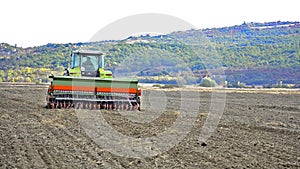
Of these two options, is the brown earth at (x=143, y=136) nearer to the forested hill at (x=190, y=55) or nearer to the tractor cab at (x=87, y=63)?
the tractor cab at (x=87, y=63)

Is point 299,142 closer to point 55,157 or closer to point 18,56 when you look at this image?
point 55,157

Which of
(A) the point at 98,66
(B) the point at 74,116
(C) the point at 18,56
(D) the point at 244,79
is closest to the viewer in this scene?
(B) the point at 74,116

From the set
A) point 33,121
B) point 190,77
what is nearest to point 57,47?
point 190,77

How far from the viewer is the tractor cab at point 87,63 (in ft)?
63.2

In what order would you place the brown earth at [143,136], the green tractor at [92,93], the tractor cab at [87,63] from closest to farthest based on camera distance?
the brown earth at [143,136], the green tractor at [92,93], the tractor cab at [87,63]

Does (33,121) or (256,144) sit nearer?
(256,144)

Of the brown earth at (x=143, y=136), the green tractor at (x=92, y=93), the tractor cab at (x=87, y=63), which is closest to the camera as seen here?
the brown earth at (x=143, y=136)

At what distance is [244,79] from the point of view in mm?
74688

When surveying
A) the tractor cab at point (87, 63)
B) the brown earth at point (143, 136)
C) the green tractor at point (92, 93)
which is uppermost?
the tractor cab at point (87, 63)

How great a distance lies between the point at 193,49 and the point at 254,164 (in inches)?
2950

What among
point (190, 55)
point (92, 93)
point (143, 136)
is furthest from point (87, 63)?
point (190, 55)

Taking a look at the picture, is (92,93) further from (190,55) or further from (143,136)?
(190,55)

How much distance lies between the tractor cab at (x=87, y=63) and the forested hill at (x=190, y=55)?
35.8 m

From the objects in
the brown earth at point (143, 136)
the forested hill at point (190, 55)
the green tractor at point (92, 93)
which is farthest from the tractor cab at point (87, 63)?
the forested hill at point (190, 55)
